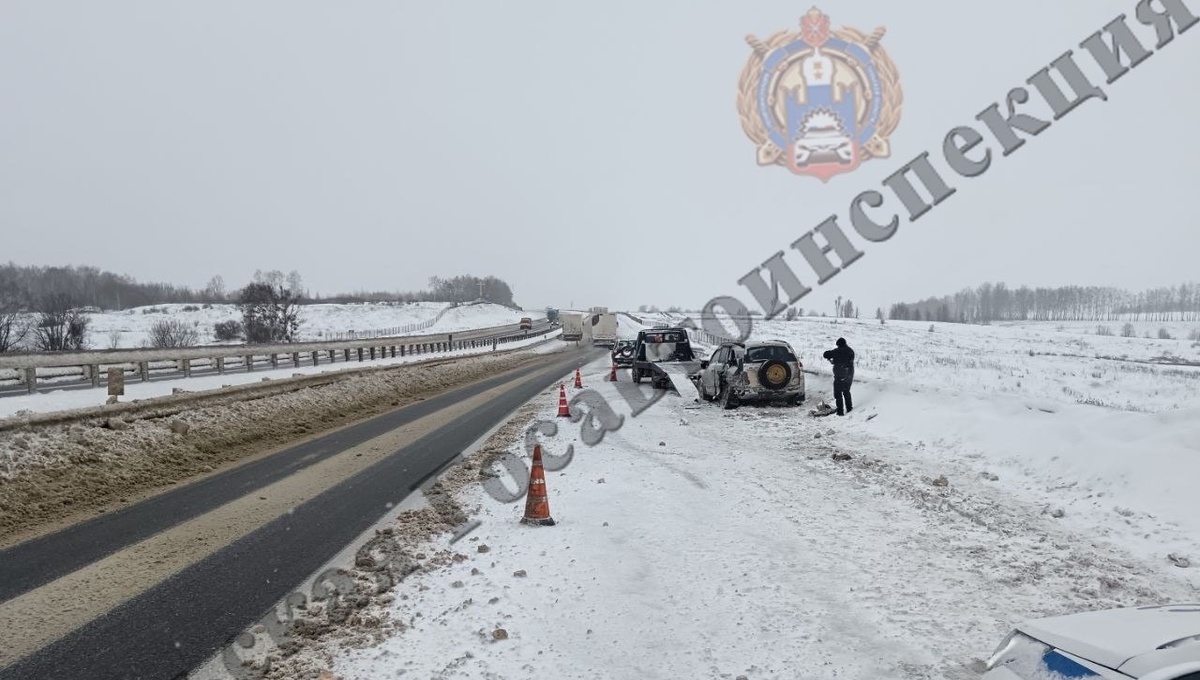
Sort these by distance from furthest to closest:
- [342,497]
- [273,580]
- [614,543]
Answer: [342,497], [614,543], [273,580]

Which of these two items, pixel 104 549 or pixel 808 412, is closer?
pixel 104 549

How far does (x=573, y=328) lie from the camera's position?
66.0 metres

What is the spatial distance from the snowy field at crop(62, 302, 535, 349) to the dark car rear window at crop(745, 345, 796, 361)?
65919mm

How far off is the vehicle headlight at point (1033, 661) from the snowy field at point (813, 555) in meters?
1.18

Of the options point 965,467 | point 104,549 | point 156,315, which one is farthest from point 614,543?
point 156,315

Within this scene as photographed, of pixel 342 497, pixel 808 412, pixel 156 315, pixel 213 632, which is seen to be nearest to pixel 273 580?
pixel 213 632

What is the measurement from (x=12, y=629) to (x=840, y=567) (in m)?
6.43

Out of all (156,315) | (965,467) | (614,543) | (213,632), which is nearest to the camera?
(213,632)

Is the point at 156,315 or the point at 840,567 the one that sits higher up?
the point at 156,315

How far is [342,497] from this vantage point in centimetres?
809

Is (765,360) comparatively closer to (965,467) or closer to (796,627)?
(965,467)

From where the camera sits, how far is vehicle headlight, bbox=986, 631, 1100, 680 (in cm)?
239

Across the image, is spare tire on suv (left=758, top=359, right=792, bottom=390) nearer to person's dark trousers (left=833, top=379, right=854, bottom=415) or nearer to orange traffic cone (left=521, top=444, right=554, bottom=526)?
person's dark trousers (left=833, top=379, right=854, bottom=415)

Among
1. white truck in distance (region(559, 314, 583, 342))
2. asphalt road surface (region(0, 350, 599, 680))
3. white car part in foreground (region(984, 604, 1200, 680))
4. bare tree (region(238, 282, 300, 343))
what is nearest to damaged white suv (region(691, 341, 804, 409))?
asphalt road surface (region(0, 350, 599, 680))
